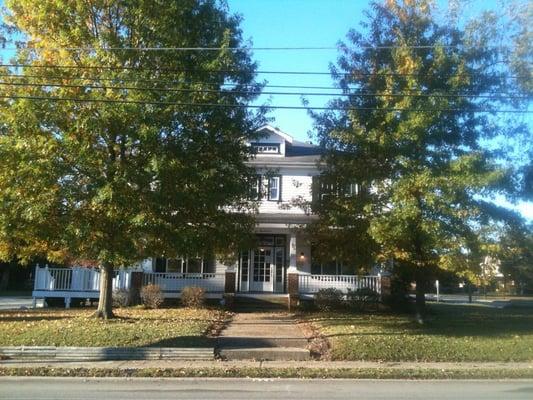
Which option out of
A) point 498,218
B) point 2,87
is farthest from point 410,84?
point 2,87

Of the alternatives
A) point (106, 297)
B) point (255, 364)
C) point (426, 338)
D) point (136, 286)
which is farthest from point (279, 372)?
point (136, 286)

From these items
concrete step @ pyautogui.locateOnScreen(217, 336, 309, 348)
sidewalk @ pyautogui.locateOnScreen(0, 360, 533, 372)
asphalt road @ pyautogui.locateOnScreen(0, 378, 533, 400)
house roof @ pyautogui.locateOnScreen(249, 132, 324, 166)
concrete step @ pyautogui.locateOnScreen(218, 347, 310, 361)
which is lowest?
asphalt road @ pyautogui.locateOnScreen(0, 378, 533, 400)

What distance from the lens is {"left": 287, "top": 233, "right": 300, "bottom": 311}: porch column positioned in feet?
80.8

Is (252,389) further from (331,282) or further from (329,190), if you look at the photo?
(331,282)

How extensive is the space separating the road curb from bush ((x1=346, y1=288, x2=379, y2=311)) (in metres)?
11.8

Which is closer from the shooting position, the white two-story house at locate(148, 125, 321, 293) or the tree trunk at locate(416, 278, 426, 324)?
the tree trunk at locate(416, 278, 426, 324)

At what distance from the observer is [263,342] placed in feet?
47.9

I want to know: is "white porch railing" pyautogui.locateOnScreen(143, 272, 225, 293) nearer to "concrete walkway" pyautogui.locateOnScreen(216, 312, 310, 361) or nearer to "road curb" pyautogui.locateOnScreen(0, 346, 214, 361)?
"concrete walkway" pyautogui.locateOnScreen(216, 312, 310, 361)

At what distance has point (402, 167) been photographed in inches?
666

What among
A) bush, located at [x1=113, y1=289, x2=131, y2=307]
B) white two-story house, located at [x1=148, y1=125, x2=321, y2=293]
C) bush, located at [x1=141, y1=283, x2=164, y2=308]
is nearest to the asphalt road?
bush, located at [x1=141, y1=283, x2=164, y2=308]

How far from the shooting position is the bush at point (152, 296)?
2331 cm

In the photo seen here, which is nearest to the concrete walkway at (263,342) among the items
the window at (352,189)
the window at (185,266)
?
the window at (352,189)

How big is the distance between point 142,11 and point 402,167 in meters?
8.78

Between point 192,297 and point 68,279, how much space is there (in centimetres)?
640
